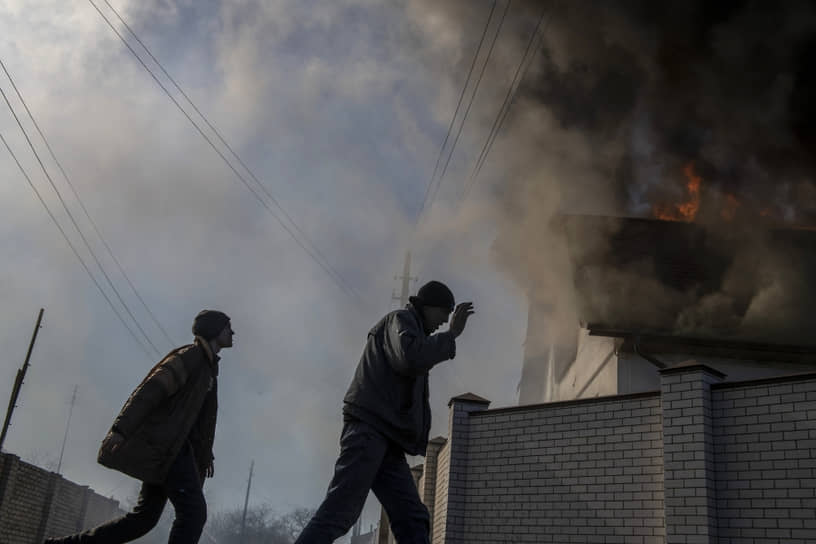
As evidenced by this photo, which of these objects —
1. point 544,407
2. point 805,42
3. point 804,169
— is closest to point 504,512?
→ point 544,407

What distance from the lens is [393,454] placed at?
11.4 feet

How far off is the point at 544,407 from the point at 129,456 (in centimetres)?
557

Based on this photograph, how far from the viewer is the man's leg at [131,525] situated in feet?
12.0

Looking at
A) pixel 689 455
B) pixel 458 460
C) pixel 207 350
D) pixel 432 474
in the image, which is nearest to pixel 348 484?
pixel 207 350

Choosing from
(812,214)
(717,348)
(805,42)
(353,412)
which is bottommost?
(353,412)

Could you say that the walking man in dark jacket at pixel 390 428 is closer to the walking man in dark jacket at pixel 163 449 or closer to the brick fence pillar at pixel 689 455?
the walking man in dark jacket at pixel 163 449

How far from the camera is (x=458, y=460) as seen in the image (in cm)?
891

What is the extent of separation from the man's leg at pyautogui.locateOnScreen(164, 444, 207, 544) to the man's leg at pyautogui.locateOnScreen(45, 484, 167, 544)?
0.08 m

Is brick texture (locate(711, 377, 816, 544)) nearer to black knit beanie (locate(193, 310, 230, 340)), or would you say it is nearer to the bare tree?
black knit beanie (locate(193, 310, 230, 340))

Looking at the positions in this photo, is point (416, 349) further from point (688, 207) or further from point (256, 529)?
point (256, 529)

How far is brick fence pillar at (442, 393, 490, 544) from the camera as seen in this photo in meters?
8.63

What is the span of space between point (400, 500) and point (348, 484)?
0.28m

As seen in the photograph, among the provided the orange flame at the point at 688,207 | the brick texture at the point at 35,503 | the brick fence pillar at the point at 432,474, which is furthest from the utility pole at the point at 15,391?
the orange flame at the point at 688,207

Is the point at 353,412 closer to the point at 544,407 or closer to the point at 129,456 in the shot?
the point at 129,456
